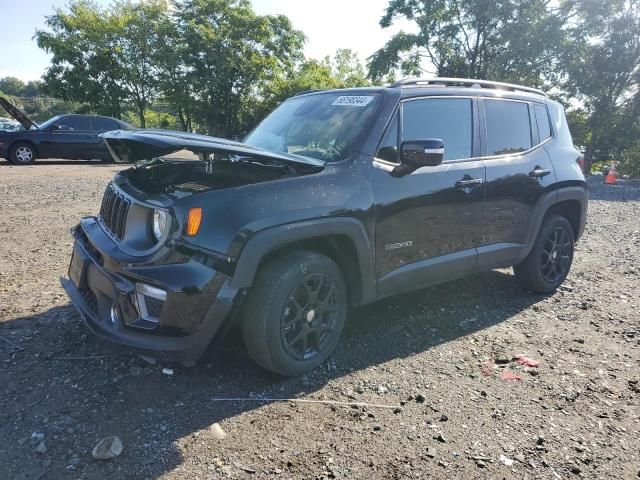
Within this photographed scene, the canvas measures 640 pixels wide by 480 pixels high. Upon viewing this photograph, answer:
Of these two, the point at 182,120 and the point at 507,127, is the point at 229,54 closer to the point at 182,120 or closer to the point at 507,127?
the point at 182,120

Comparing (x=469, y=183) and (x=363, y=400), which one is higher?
(x=469, y=183)

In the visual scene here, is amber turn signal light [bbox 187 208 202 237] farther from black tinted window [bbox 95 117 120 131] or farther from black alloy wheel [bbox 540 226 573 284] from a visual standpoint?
black tinted window [bbox 95 117 120 131]

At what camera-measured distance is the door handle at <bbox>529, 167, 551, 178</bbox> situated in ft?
14.4

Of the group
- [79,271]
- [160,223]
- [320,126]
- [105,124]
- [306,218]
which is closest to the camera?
[160,223]

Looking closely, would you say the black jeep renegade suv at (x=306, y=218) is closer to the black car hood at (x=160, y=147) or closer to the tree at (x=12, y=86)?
the black car hood at (x=160, y=147)

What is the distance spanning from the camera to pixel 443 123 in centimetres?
379

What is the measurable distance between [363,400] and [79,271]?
6.54 ft

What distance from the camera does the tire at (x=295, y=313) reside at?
9.15ft

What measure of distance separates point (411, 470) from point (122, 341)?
1.63 meters

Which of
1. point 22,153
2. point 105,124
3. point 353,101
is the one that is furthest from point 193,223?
point 105,124

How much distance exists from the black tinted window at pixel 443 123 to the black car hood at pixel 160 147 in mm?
884

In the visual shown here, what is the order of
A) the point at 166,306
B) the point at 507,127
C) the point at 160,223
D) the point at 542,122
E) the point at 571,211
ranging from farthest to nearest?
the point at 571,211 < the point at 542,122 < the point at 507,127 < the point at 160,223 < the point at 166,306

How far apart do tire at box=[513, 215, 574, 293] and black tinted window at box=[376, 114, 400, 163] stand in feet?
6.76

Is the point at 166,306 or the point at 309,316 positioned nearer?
the point at 166,306
